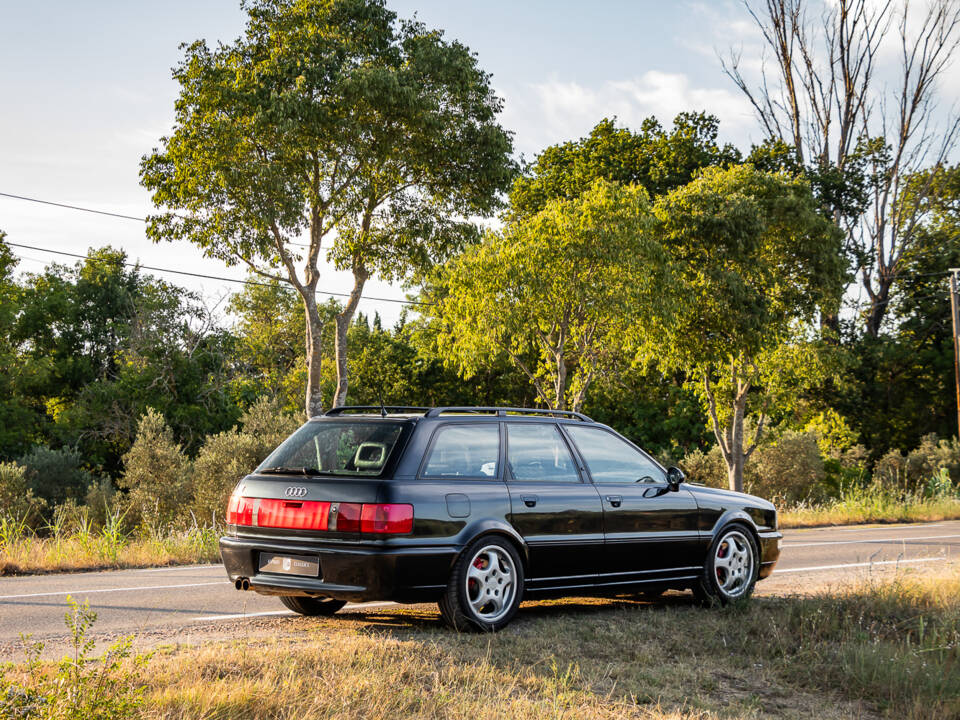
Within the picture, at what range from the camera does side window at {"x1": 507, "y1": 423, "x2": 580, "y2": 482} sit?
7.89m

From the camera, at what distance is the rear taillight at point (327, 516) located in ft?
22.4

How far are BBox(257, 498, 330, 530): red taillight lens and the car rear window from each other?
26 centimetres

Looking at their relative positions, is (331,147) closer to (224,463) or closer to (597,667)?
(224,463)

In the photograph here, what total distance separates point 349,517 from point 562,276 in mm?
16575

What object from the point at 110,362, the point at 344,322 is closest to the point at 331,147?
the point at 344,322

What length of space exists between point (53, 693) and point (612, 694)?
114 inches

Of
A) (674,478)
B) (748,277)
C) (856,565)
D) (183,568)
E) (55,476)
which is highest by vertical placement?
(748,277)

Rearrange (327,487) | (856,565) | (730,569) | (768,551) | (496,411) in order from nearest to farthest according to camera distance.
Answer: (327,487) < (496,411) < (730,569) < (768,551) < (856,565)

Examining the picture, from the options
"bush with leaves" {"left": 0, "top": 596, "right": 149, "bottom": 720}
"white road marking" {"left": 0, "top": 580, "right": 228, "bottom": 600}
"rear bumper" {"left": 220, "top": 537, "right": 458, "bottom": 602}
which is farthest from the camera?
"white road marking" {"left": 0, "top": 580, "right": 228, "bottom": 600}

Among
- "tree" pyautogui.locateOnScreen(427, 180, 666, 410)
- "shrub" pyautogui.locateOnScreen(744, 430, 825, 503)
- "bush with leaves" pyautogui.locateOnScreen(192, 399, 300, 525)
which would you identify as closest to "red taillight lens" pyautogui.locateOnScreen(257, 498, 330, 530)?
"tree" pyautogui.locateOnScreen(427, 180, 666, 410)

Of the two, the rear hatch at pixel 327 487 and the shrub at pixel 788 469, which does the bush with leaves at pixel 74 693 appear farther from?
the shrub at pixel 788 469

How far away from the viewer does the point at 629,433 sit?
4450 cm

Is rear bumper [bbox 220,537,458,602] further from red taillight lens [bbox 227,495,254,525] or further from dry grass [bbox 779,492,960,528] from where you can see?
dry grass [bbox 779,492,960,528]

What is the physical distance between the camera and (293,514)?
717cm
